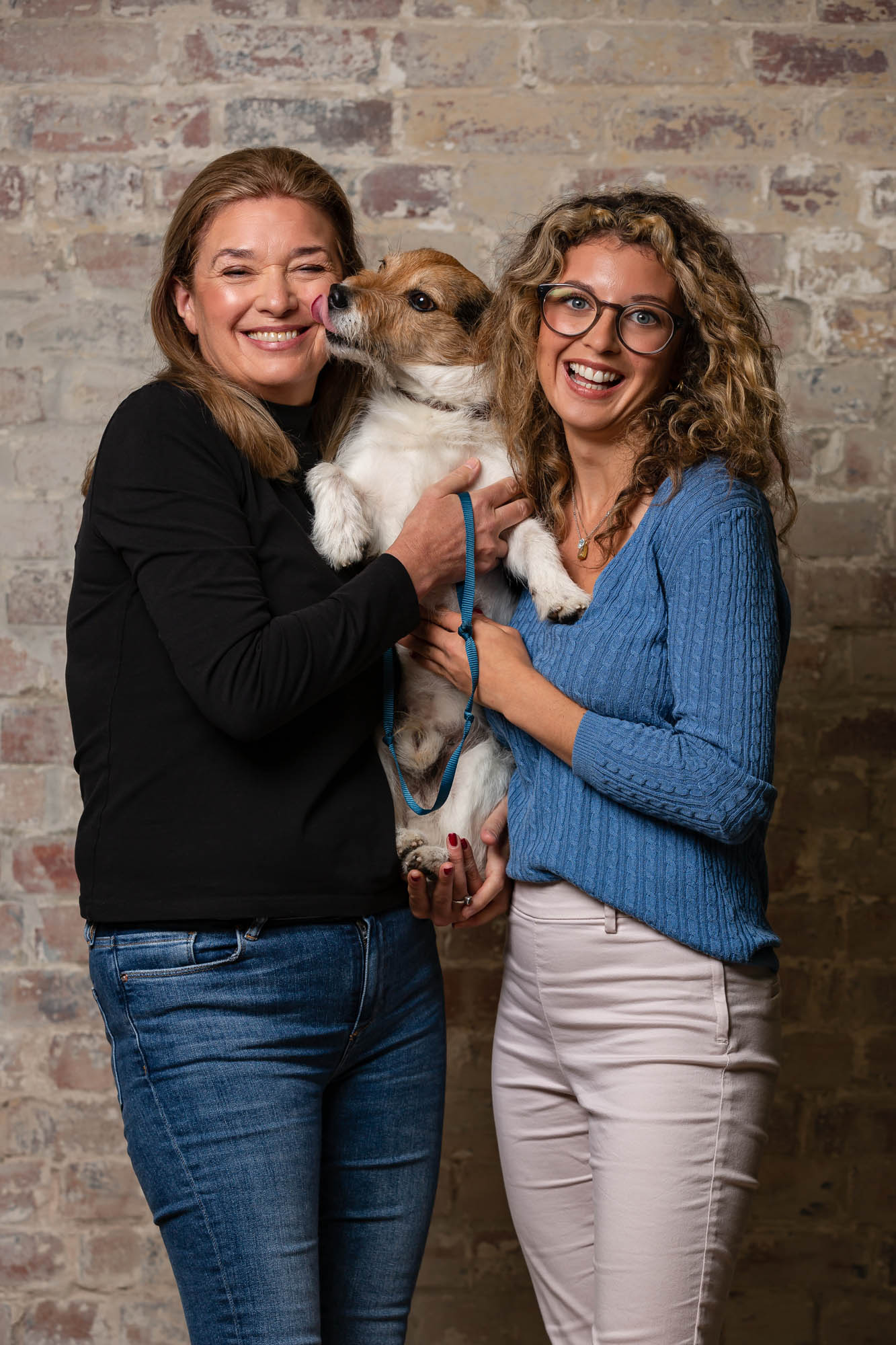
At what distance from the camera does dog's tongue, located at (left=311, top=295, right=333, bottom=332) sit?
5.80ft

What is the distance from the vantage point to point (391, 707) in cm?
172

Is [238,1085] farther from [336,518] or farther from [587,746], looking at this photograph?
[336,518]

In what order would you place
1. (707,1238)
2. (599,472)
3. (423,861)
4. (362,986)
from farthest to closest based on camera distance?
(599,472), (423,861), (362,986), (707,1238)

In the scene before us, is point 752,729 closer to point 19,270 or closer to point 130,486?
point 130,486

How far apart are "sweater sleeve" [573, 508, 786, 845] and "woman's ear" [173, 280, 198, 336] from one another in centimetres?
86

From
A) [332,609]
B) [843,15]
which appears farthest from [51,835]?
[843,15]

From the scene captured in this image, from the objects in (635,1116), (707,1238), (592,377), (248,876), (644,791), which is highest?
(592,377)

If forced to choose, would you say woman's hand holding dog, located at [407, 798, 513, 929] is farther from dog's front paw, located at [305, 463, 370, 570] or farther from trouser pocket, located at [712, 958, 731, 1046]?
dog's front paw, located at [305, 463, 370, 570]

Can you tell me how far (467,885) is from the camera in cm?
176

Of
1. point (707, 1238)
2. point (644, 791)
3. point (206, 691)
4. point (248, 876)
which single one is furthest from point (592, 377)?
point (707, 1238)

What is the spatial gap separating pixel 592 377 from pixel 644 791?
0.61 metres

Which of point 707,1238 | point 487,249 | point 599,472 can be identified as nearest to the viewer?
point 707,1238

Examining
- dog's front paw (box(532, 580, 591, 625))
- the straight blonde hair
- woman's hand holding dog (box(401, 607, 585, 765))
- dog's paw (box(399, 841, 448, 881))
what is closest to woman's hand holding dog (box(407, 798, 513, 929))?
dog's paw (box(399, 841, 448, 881))

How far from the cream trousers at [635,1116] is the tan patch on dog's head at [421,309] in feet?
3.13
